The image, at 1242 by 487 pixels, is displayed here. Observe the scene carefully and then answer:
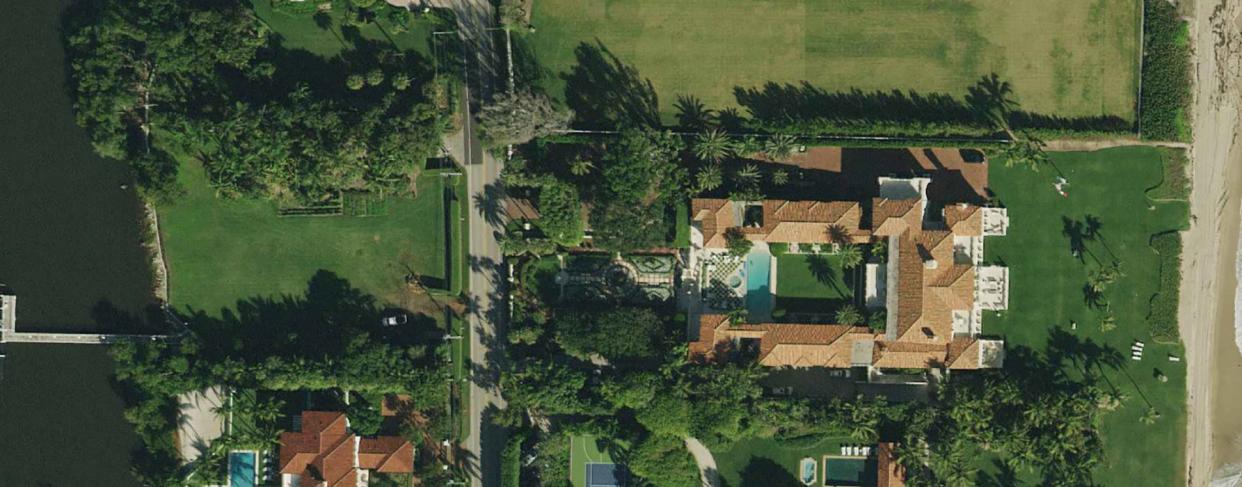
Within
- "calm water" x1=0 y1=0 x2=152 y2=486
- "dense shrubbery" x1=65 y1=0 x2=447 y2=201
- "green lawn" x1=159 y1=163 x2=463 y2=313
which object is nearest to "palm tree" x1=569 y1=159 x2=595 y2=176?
"dense shrubbery" x1=65 y1=0 x2=447 y2=201

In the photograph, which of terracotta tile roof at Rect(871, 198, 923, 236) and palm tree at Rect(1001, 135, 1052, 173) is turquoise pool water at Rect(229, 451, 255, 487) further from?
palm tree at Rect(1001, 135, 1052, 173)

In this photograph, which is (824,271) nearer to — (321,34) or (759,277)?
(759,277)

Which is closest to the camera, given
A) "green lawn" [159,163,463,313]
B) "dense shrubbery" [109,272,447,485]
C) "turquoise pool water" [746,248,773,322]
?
"dense shrubbery" [109,272,447,485]

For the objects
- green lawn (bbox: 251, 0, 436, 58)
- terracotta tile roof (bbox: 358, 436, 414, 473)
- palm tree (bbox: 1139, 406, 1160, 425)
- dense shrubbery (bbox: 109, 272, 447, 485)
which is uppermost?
green lawn (bbox: 251, 0, 436, 58)

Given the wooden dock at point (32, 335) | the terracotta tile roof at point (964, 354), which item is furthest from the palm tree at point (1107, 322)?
the wooden dock at point (32, 335)

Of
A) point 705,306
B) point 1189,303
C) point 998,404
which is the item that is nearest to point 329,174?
point 705,306

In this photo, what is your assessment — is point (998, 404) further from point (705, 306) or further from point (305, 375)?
point (305, 375)

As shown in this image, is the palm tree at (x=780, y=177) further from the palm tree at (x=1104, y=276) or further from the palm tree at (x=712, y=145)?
the palm tree at (x=1104, y=276)

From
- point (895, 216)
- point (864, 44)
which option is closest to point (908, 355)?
point (895, 216)
